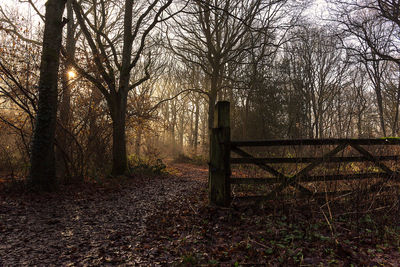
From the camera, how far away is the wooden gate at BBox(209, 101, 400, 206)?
177 inches

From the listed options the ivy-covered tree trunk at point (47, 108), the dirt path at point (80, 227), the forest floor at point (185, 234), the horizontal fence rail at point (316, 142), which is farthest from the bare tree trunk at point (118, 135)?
the horizontal fence rail at point (316, 142)

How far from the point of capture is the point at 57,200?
5.32 m

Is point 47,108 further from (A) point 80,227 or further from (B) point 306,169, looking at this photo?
(B) point 306,169

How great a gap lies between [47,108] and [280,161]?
5.69m

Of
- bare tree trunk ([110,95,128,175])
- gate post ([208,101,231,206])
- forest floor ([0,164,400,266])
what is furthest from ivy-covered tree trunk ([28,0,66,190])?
Answer: gate post ([208,101,231,206])

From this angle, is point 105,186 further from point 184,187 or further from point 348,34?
point 348,34

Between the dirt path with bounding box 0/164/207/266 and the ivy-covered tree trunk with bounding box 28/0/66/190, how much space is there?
21.4 inches

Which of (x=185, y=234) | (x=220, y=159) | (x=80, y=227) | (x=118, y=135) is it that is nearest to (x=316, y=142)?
(x=220, y=159)

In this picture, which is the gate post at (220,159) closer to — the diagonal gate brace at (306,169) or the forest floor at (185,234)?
the forest floor at (185,234)

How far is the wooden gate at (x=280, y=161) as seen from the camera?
4500mm

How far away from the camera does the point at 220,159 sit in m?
4.77

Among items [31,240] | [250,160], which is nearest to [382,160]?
[250,160]

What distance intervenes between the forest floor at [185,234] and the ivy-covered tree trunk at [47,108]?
50cm

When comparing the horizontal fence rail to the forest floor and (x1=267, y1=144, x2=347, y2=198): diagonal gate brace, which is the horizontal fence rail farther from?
the forest floor
